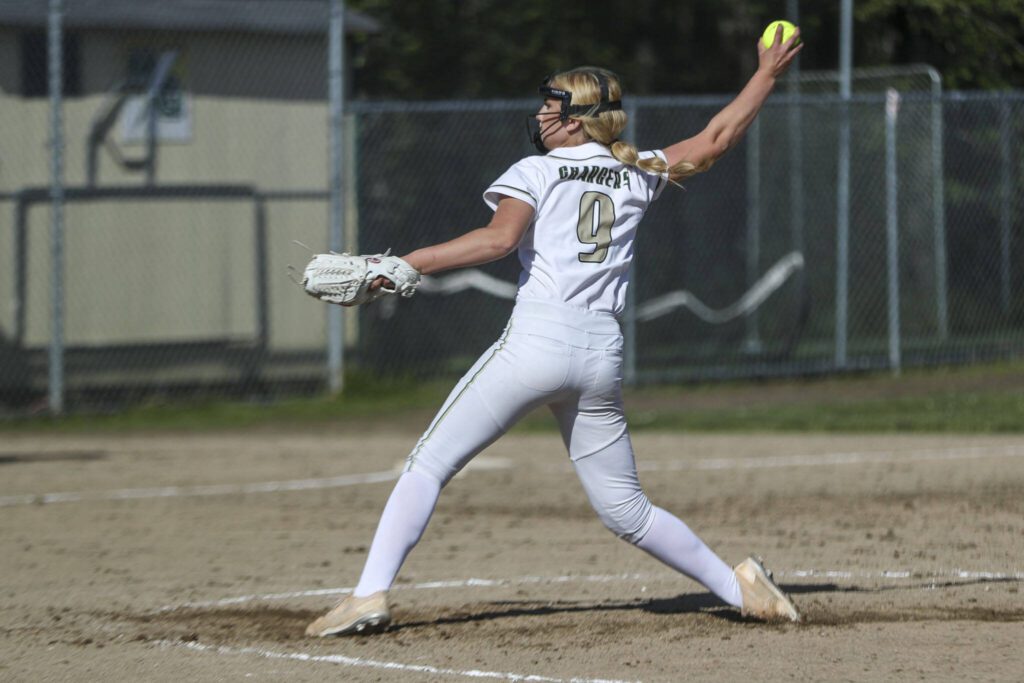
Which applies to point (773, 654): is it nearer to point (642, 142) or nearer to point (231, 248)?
point (231, 248)

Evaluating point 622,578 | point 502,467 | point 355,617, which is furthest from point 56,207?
point 355,617

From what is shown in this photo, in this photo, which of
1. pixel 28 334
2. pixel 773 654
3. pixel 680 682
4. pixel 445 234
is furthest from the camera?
pixel 445 234

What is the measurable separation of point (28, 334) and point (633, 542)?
31.2 ft

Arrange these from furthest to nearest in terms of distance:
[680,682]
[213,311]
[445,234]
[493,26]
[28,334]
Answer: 1. [493,26]
2. [445,234]
3. [213,311]
4. [28,334]
5. [680,682]

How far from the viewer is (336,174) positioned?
48.6 feet

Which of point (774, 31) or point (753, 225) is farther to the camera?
point (753, 225)

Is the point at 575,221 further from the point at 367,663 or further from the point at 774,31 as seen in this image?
the point at 367,663

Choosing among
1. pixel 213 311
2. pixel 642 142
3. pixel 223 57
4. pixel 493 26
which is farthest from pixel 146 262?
pixel 493 26

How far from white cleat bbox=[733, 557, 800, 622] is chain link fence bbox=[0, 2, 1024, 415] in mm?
8770

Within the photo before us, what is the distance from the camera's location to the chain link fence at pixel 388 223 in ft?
47.4

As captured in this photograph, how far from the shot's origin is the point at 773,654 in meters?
5.34

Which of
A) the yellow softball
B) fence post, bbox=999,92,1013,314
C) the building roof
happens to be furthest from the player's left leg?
fence post, bbox=999,92,1013,314

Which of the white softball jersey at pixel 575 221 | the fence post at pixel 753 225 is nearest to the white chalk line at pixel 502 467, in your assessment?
the white softball jersey at pixel 575 221

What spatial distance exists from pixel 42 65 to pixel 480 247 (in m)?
10.4
